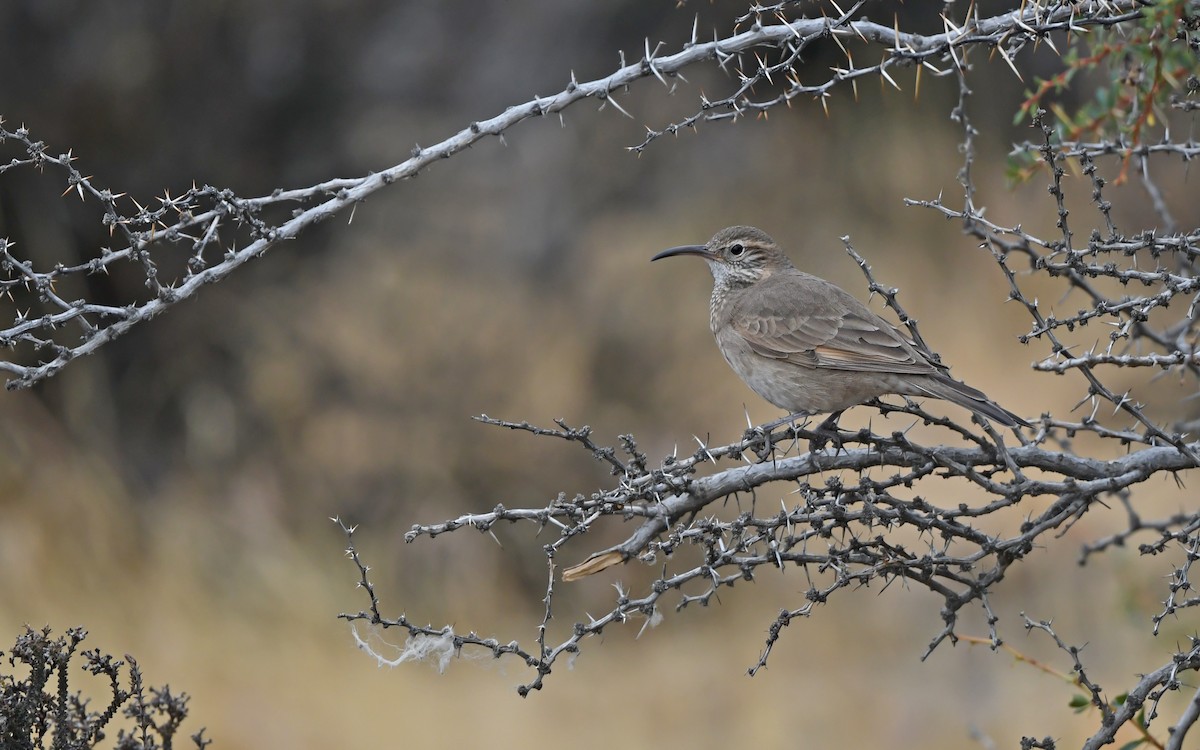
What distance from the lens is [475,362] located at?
398 inches

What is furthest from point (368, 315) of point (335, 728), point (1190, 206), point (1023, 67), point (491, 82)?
point (1190, 206)

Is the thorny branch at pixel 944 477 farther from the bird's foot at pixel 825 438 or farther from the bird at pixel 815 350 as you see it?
the bird at pixel 815 350

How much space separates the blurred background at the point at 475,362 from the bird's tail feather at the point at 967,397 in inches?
178


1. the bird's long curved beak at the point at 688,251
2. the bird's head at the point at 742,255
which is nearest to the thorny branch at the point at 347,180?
the bird's long curved beak at the point at 688,251

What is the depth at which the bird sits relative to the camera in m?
4.76

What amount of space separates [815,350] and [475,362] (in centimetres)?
533

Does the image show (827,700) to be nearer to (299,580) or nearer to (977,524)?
(977,524)

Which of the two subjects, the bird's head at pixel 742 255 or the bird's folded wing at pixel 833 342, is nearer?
the bird's folded wing at pixel 833 342

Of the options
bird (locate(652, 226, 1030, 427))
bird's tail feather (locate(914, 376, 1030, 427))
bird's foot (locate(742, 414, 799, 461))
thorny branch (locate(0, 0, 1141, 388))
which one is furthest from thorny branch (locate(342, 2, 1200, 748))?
bird (locate(652, 226, 1030, 427))

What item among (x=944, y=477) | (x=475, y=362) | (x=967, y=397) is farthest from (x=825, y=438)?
(x=475, y=362)

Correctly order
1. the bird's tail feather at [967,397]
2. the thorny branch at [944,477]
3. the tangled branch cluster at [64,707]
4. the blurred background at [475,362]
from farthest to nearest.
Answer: the blurred background at [475,362]
the bird's tail feather at [967,397]
the tangled branch cluster at [64,707]
the thorny branch at [944,477]

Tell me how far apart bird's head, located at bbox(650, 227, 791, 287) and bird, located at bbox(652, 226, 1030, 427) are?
0.08 feet

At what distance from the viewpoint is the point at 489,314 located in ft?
33.5

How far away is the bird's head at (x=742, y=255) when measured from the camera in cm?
623
